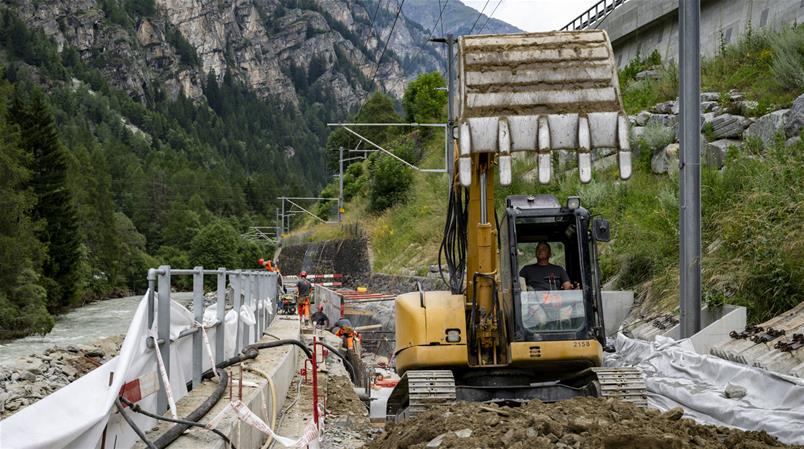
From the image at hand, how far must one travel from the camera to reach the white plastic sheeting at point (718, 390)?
28.8ft

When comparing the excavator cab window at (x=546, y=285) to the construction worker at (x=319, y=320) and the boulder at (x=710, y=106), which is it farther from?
the construction worker at (x=319, y=320)

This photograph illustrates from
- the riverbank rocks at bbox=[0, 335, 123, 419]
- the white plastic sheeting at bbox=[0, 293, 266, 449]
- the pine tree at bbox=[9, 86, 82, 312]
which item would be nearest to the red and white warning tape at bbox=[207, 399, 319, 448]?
the white plastic sheeting at bbox=[0, 293, 266, 449]

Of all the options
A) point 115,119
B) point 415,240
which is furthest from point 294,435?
point 115,119

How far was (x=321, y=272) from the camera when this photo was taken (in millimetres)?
59438

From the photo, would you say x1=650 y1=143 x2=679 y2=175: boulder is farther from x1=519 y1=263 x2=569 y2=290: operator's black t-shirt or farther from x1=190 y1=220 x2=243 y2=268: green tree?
x1=190 y1=220 x2=243 y2=268: green tree

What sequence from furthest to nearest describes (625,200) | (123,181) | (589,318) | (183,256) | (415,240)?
(123,181)
(183,256)
(415,240)
(625,200)
(589,318)

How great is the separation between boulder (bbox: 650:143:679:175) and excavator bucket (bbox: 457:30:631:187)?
14.7 m

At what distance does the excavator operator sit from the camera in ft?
33.2

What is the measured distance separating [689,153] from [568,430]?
774 centimetres

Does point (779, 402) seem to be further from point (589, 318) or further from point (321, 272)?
point (321, 272)

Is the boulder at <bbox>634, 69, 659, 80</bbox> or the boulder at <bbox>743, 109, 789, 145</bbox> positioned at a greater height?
the boulder at <bbox>634, 69, 659, 80</bbox>

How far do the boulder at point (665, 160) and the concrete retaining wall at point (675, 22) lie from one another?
484 centimetres

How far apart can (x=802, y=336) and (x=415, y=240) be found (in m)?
36.0

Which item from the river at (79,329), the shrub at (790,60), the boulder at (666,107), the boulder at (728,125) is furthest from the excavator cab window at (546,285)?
the river at (79,329)
